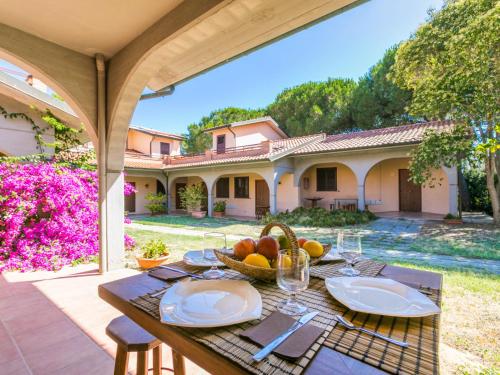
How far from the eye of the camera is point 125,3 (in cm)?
226

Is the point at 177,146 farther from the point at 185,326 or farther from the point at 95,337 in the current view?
the point at 185,326

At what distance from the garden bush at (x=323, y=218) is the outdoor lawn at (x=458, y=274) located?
56cm

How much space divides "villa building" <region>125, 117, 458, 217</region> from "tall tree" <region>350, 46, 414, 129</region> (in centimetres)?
541

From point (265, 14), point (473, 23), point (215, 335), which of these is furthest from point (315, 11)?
point (473, 23)

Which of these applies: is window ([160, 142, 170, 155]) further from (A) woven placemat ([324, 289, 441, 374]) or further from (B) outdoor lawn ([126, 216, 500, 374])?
(A) woven placemat ([324, 289, 441, 374])

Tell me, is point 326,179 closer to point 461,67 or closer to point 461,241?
point 461,67

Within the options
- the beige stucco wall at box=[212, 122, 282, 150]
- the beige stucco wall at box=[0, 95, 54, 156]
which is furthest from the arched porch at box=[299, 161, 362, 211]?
the beige stucco wall at box=[0, 95, 54, 156]

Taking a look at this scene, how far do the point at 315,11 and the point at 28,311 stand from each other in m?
4.09

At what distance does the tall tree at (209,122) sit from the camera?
2565 cm

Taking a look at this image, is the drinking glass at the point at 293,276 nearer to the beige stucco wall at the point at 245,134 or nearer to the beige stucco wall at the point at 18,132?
the beige stucco wall at the point at 18,132

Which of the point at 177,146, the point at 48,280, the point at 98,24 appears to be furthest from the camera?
the point at 177,146

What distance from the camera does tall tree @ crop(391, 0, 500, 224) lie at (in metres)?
6.65

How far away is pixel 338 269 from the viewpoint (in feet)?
4.89

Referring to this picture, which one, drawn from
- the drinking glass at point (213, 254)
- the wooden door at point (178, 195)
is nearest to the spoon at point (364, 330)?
the drinking glass at point (213, 254)
